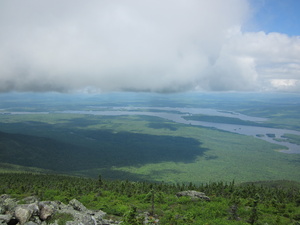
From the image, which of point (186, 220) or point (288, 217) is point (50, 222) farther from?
Result: point (288, 217)

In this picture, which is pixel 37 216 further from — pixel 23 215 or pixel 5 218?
pixel 5 218

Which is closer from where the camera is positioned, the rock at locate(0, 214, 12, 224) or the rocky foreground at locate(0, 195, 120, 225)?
the rock at locate(0, 214, 12, 224)

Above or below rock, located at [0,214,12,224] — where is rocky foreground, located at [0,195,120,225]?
below

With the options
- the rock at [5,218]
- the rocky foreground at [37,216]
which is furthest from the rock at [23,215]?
the rock at [5,218]

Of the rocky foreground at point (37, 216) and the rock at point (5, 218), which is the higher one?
the rock at point (5, 218)

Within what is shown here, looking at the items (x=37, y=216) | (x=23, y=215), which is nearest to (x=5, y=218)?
(x=23, y=215)

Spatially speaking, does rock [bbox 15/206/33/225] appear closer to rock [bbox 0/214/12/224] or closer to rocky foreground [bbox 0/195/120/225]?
rocky foreground [bbox 0/195/120/225]

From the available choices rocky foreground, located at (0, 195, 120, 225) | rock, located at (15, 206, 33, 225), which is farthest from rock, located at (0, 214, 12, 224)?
rock, located at (15, 206, 33, 225)

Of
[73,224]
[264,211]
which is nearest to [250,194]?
[264,211]

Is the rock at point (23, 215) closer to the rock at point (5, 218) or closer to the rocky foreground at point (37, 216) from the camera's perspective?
the rocky foreground at point (37, 216)
